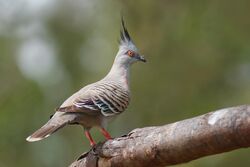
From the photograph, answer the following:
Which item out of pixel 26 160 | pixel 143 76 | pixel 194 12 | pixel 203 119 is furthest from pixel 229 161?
pixel 203 119

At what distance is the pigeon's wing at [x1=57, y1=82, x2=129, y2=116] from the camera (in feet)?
19.0

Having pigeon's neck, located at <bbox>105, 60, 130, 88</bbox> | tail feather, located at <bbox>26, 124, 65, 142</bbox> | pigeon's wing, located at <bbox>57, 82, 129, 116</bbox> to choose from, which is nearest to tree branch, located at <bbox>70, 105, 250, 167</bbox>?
tail feather, located at <bbox>26, 124, 65, 142</bbox>

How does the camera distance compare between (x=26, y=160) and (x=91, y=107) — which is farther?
(x=26, y=160)

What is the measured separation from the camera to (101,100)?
593cm

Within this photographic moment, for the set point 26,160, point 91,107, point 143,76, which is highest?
point 91,107

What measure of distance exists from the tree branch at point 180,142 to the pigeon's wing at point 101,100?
0.81 meters

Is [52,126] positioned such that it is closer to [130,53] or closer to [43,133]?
[43,133]

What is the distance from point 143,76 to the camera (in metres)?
10.0

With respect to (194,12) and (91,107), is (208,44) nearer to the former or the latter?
(194,12)

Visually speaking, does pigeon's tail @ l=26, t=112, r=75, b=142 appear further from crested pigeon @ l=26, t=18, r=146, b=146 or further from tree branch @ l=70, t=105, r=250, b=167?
tree branch @ l=70, t=105, r=250, b=167

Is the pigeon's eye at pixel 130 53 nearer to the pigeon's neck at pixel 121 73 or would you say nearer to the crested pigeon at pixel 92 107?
the pigeon's neck at pixel 121 73

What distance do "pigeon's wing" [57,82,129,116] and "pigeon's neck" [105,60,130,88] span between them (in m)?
0.32

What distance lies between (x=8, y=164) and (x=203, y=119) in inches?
276

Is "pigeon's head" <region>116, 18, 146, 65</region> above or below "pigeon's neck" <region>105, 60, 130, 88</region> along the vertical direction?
above
